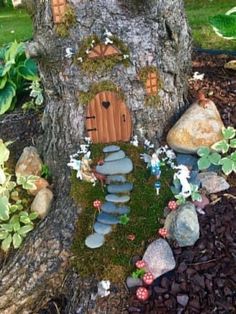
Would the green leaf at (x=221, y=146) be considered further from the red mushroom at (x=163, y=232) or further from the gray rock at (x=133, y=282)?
the gray rock at (x=133, y=282)

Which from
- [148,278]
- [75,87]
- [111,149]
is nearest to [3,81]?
[75,87]

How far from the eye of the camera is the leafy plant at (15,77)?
9.34 ft

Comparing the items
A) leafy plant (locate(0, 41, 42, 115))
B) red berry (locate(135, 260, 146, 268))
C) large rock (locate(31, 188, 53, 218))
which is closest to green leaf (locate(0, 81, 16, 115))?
leafy plant (locate(0, 41, 42, 115))

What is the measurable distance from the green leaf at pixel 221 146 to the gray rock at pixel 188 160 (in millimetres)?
101

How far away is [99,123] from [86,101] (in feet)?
0.32

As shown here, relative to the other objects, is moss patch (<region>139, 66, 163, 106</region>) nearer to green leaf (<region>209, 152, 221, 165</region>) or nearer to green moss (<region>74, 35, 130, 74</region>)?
A: green moss (<region>74, 35, 130, 74</region>)

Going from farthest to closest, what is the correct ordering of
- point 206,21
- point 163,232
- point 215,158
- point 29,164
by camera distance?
point 206,21
point 29,164
point 215,158
point 163,232

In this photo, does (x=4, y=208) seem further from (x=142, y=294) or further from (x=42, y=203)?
(x=142, y=294)

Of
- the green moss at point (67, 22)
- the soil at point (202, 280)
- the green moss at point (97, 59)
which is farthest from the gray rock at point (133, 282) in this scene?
the green moss at point (67, 22)

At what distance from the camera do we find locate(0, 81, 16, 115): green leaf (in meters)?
2.84

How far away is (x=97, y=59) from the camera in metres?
2.19

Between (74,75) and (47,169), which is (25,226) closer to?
(47,169)

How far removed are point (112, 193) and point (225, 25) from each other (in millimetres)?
997

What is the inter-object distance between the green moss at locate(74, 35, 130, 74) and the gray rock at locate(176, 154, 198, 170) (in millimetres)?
409
